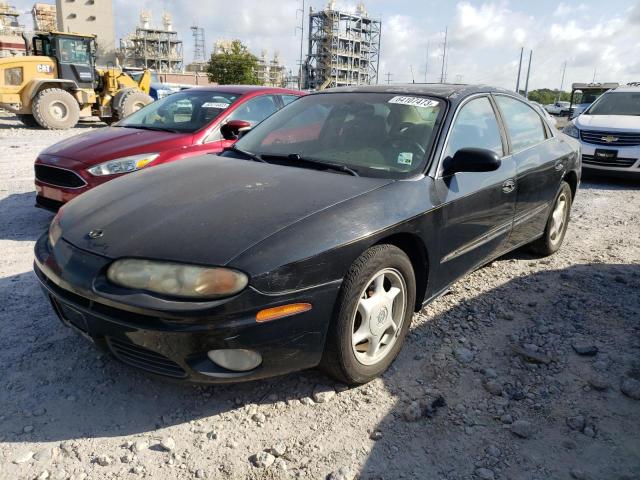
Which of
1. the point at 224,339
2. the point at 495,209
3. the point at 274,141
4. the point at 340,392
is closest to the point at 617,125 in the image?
the point at 495,209

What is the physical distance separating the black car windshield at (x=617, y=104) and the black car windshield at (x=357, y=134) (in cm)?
762

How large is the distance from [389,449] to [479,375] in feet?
2.64

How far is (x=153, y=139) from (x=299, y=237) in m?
3.33

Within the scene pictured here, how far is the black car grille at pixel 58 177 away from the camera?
4.48 meters

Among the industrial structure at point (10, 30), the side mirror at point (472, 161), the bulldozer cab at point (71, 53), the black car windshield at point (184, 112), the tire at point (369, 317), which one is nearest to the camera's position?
the tire at point (369, 317)

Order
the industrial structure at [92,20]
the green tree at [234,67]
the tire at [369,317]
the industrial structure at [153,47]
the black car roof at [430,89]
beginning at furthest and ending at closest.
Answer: the industrial structure at [153,47]
the industrial structure at [92,20]
the green tree at [234,67]
the black car roof at [430,89]
the tire at [369,317]

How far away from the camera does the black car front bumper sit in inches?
77.5

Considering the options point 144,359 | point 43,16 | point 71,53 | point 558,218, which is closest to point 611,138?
point 558,218

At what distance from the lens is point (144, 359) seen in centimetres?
213

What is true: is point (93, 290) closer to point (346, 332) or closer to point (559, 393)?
point (346, 332)

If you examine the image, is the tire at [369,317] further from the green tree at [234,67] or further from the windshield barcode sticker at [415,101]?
the green tree at [234,67]

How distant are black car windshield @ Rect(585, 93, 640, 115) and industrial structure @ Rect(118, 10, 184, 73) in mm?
90504

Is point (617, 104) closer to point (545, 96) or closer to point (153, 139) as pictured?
point (153, 139)

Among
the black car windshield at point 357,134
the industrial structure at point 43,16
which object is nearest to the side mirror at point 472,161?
the black car windshield at point 357,134
